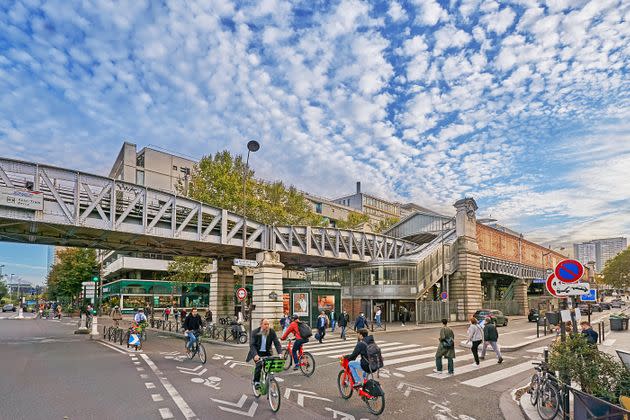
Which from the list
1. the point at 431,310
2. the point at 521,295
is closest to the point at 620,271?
the point at 521,295

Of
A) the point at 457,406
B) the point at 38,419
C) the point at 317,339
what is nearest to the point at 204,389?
the point at 38,419

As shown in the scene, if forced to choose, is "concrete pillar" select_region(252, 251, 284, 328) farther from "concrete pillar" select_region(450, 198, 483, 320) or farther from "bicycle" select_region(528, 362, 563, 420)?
"concrete pillar" select_region(450, 198, 483, 320)

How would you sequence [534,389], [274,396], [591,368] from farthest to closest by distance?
[534,389], [274,396], [591,368]

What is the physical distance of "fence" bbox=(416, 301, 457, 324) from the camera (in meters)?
36.6

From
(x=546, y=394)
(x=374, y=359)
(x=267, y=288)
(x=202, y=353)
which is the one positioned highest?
(x=267, y=288)

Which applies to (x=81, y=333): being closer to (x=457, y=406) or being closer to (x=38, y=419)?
(x=38, y=419)

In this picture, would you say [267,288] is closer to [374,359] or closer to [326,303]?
[326,303]

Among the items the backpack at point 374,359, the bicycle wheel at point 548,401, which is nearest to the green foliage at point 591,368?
the bicycle wheel at point 548,401

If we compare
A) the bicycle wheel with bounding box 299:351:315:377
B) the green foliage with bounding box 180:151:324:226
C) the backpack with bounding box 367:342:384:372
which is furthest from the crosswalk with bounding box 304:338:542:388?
the green foliage with bounding box 180:151:324:226

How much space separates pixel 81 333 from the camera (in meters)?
31.1

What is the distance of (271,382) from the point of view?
28.6ft

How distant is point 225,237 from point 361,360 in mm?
18724

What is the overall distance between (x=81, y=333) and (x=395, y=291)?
24.7 m

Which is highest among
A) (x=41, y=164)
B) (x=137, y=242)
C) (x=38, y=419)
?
(x=41, y=164)
